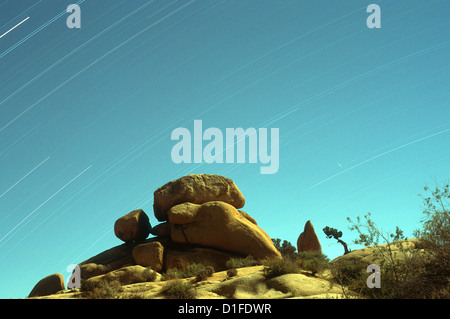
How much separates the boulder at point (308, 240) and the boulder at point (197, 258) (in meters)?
9.94

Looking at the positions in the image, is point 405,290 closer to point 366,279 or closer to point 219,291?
point 366,279

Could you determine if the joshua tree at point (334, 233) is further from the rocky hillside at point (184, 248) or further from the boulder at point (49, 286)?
the boulder at point (49, 286)

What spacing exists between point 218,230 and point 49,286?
42.6 feet

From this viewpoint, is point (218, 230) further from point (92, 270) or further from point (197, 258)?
point (92, 270)

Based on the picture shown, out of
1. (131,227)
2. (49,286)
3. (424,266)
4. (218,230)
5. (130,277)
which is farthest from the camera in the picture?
(131,227)

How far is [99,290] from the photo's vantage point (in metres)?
17.3

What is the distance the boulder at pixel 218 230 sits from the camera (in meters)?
Answer: 27.3

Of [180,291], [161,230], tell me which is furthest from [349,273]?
[161,230]

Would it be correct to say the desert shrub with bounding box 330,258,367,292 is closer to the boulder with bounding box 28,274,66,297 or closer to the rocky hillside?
the rocky hillside

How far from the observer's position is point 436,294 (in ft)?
39.5

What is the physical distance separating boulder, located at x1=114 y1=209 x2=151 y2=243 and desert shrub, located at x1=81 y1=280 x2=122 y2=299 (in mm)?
9652

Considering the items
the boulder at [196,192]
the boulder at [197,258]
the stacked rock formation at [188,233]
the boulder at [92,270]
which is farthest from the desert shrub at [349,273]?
the boulder at [92,270]
